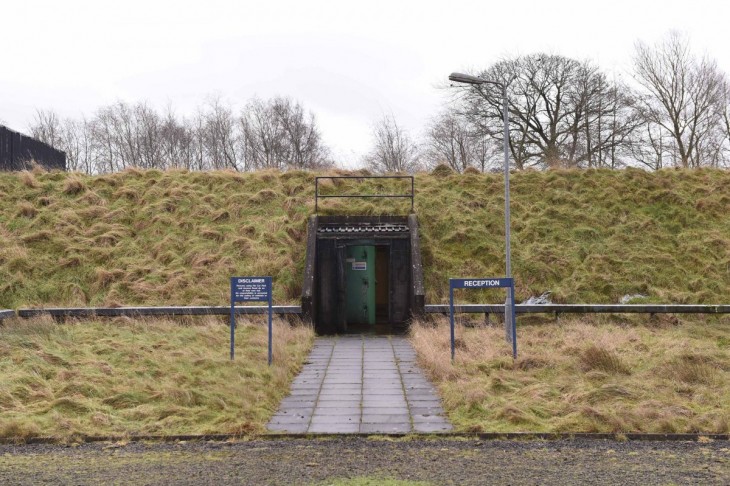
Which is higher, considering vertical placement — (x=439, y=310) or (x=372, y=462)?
(x=439, y=310)

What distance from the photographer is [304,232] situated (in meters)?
19.7

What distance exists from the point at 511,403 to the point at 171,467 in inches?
183

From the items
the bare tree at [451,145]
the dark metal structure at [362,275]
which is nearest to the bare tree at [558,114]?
the bare tree at [451,145]

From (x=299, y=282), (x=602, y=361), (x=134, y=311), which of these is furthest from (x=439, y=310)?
(x=134, y=311)

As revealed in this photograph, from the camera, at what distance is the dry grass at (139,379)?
8445 mm

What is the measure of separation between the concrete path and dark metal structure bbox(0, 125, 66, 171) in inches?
Answer: 741

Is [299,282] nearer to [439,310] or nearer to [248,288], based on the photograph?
[439,310]

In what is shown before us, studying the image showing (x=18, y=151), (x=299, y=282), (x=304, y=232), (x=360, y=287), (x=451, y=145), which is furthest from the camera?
(x=451, y=145)

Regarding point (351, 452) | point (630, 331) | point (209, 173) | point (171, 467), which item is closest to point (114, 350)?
point (171, 467)

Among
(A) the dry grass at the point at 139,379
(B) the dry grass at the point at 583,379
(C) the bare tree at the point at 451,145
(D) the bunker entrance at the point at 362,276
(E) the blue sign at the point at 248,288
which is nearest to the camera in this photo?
(B) the dry grass at the point at 583,379

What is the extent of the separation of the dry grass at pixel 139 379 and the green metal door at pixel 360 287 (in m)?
3.15

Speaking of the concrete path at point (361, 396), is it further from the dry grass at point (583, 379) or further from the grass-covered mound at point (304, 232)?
the grass-covered mound at point (304, 232)

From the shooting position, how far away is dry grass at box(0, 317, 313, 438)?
845 cm

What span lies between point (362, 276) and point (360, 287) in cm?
31
